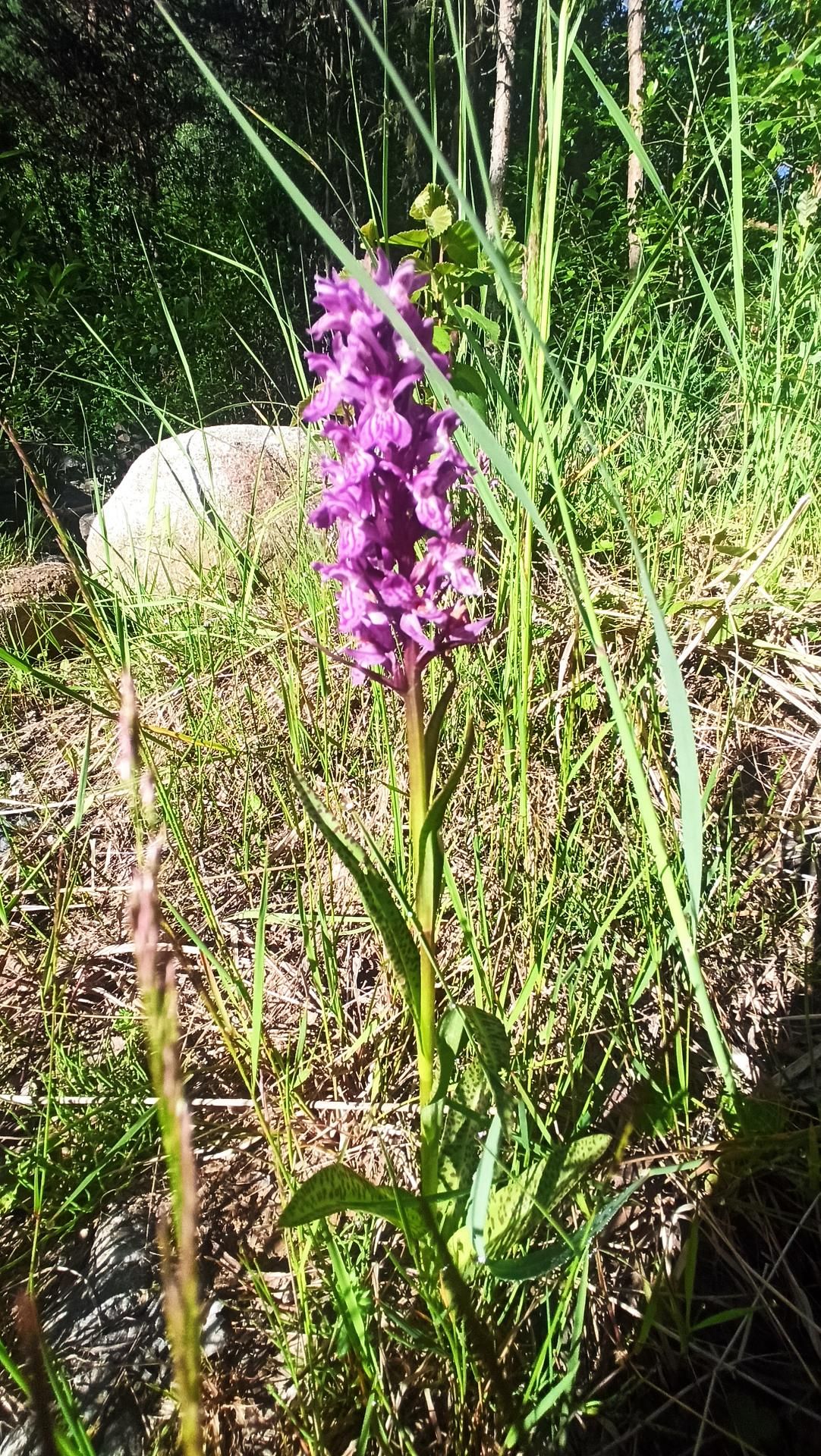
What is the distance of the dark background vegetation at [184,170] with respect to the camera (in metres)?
4.57

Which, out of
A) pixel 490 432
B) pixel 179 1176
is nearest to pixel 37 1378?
pixel 179 1176

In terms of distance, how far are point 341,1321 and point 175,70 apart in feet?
27.8

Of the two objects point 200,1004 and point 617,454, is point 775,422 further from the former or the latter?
point 200,1004

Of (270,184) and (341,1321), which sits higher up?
(270,184)

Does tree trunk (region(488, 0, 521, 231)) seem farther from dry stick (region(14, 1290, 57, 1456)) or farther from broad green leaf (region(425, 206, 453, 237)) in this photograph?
dry stick (region(14, 1290, 57, 1456))

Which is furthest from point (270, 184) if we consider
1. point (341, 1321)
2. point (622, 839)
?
point (341, 1321)

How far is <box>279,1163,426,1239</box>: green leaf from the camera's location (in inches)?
23.4

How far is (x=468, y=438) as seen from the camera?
120 centimetres

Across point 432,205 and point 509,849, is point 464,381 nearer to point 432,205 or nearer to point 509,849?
point 432,205

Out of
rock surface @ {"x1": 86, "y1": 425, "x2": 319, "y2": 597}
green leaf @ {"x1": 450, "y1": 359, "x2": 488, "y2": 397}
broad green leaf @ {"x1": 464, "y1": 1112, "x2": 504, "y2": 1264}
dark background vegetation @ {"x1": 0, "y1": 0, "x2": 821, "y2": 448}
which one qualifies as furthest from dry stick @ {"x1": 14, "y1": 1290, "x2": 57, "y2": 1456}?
dark background vegetation @ {"x1": 0, "y1": 0, "x2": 821, "y2": 448}

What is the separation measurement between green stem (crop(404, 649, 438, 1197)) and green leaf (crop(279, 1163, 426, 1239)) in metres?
0.04

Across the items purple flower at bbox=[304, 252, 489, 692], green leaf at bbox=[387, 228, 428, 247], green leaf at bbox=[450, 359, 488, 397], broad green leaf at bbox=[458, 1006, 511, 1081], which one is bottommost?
broad green leaf at bbox=[458, 1006, 511, 1081]

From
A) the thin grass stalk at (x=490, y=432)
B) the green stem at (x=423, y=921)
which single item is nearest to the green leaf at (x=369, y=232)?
the thin grass stalk at (x=490, y=432)

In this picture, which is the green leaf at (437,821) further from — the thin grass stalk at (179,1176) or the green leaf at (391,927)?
the thin grass stalk at (179,1176)
